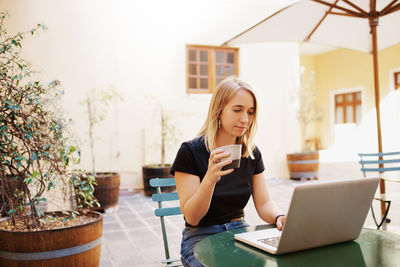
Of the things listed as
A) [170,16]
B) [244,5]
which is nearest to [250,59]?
[244,5]

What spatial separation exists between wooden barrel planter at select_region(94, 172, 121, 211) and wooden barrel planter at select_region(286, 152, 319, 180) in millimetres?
3917

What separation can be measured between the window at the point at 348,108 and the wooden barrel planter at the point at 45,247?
12462 mm

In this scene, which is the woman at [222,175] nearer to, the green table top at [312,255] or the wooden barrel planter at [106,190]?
the green table top at [312,255]

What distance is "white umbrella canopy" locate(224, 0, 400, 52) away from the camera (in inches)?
146

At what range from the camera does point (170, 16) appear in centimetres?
692

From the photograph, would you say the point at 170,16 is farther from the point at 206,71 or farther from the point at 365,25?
the point at 365,25

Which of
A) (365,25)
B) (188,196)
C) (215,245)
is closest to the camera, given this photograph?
(215,245)

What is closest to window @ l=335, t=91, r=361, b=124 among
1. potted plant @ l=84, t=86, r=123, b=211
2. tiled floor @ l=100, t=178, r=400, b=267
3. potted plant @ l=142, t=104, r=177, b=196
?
tiled floor @ l=100, t=178, r=400, b=267

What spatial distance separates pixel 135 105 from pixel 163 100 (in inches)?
21.9

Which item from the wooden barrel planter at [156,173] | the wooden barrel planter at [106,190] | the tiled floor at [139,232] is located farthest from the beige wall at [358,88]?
the wooden barrel planter at [106,190]

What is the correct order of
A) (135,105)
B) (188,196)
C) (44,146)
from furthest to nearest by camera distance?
(135,105), (44,146), (188,196)

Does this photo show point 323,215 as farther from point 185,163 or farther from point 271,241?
point 185,163

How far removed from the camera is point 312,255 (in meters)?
1.13

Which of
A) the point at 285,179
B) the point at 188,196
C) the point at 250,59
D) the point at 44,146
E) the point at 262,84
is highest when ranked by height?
the point at 250,59
